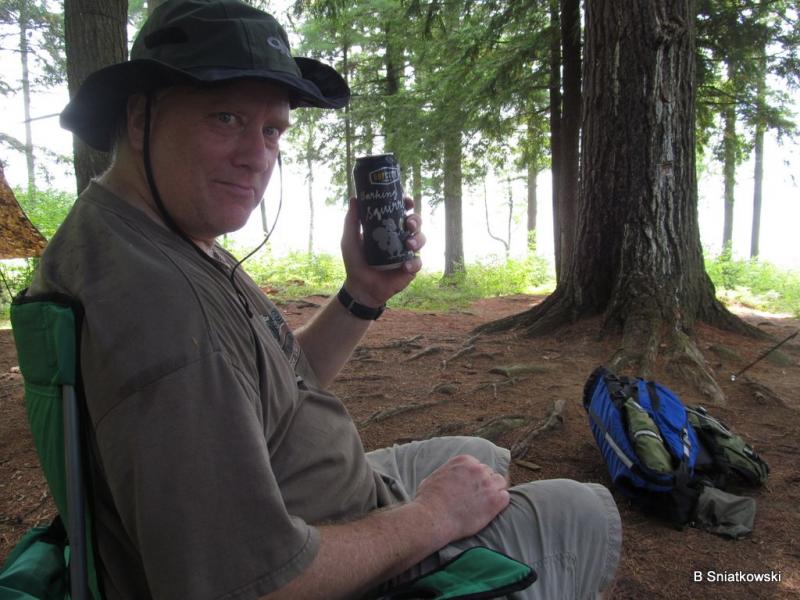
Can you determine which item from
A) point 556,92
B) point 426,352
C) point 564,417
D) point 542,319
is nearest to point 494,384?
point 564,417

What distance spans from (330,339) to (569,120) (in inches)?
269

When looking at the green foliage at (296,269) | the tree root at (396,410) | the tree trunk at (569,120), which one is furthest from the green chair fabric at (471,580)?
the green foliage at (296,269)

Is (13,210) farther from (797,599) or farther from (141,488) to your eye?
(797,599)

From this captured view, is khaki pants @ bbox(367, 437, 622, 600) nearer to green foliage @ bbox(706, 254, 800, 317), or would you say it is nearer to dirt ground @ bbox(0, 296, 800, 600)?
dirt ground @ bbox(0, 296, 800, 600)

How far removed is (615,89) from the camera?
4.25m

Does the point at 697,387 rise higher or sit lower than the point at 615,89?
lower

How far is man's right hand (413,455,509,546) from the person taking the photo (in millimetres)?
1234

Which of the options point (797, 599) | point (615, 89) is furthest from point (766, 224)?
point (797, 599)

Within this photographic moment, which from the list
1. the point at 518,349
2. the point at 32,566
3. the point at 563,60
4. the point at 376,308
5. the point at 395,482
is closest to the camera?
the point at 32,566

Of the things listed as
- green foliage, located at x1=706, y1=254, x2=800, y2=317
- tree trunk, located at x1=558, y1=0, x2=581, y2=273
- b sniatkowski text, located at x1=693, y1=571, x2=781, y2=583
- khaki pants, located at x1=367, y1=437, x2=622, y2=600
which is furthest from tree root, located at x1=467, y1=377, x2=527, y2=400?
green foliage, located at x1=706, y1=254, x2=800, y2=317

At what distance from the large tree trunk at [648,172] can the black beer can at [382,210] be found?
109 inches

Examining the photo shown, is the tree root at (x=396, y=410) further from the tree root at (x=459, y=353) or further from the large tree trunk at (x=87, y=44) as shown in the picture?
the large tree trunk at (x=87, y=44)

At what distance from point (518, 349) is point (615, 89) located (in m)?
2.19

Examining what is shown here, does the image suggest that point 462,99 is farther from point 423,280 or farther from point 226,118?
point 226,118
